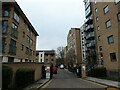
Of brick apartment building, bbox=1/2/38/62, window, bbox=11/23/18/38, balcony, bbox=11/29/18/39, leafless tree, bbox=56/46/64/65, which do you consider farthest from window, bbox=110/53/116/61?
leafless tree, bbox=56/46/64/65

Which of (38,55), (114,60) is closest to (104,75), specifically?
(114,60)

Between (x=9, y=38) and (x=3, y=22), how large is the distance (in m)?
2.58

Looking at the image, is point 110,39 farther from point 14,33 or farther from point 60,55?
point 60,55

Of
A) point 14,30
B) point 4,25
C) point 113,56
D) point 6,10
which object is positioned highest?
point 6,10

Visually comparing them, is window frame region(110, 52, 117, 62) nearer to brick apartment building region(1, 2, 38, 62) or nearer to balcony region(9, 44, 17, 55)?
brick apartment building region(1, 2, 38, 62)

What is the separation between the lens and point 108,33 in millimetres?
29062

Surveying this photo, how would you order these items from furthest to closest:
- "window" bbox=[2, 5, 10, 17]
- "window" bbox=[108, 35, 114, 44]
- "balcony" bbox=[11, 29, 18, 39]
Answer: "window" bbox=[108, 35, 114, 44] → "balcony" bbox=[11, 29, 18, 39] → "window" bbox=[2, 5, 10, 17]

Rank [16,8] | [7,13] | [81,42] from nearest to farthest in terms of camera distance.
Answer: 1. [7,13]
2. [16,8]
3. [81,42]

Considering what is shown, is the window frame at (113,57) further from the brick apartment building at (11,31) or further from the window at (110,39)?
the brick apartment building at (11,31)

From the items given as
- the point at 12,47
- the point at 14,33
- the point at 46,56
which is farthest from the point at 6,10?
the point at 46,56

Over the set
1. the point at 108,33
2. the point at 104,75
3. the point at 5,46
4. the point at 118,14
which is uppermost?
the point at 118,14

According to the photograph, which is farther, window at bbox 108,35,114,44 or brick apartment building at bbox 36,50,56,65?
brick apartment building at bbox 36,50,56,65

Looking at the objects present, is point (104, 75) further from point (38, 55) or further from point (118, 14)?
point (38, 55)

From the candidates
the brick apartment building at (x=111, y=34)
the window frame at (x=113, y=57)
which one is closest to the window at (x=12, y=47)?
the brick apartment building at (x=111, y=34)
